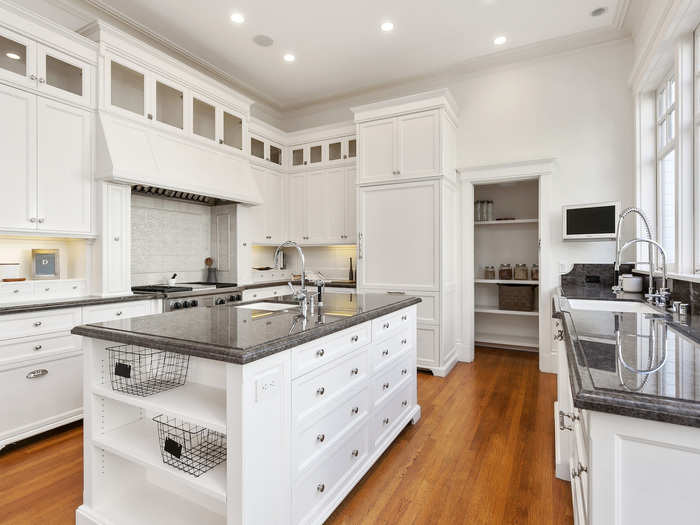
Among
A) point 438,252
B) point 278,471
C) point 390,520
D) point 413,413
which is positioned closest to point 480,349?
point 438,252

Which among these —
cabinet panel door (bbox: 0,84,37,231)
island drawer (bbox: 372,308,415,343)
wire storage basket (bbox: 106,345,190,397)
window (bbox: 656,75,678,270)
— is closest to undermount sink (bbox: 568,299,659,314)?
window (bbox: 656,75,678,270)

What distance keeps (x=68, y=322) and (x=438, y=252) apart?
3333 mm

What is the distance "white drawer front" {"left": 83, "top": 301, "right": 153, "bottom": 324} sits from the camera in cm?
291

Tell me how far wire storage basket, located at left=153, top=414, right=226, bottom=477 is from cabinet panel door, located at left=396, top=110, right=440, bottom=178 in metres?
3.30

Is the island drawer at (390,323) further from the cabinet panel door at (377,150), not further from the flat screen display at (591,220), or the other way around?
the flat screen display at (591,220)

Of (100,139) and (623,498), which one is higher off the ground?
(100,139)

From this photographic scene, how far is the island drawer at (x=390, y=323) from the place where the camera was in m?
2.34

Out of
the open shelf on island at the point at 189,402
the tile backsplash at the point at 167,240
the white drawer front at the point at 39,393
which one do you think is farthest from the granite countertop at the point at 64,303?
the open shelf on island at the point at 189,402

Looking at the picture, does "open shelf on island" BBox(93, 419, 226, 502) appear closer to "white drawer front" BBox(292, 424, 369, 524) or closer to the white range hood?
"white drawer front" BBox(292, 424, 369, 524)

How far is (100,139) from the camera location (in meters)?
3.12

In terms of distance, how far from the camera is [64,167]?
Result: 2945mm

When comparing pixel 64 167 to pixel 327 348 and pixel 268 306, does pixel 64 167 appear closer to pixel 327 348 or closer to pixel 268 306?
pixel 268 306

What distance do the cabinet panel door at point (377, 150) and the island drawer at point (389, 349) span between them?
2.14 meters

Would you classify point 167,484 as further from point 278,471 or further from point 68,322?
point 68,322
